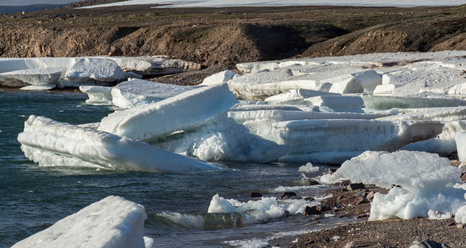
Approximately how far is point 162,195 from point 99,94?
1059cm

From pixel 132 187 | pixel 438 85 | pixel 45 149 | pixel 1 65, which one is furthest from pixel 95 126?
pixel 1 65

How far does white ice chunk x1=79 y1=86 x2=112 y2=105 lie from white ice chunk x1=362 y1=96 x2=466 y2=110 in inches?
314

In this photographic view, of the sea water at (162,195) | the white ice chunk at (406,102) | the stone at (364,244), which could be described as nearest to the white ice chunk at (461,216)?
the stone at (364,244)

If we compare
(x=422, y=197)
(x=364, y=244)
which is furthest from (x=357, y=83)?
(x=364, y=244)

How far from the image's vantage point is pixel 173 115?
24.6 feet

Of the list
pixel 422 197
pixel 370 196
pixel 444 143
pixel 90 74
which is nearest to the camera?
pixel 422 197

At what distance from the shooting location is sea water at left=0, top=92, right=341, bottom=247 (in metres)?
4.40

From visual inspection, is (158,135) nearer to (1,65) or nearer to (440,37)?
(1,65)

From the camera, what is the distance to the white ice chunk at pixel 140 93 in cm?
1289

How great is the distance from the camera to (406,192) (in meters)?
4.18

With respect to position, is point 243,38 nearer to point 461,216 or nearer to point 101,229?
point 461,216

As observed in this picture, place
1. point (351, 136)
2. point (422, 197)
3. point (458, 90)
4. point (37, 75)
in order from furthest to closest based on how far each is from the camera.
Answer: point (37, 75) < point (458, 90) < point (351, 136) < point (422, 197)

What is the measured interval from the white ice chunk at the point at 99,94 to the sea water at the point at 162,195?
273 inches

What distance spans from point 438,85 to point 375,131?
170 inches
